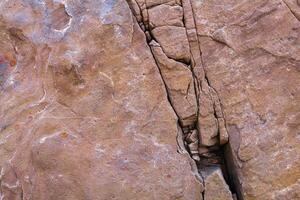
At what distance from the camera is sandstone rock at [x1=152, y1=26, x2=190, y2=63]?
3.12 m

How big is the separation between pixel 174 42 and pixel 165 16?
170 millimetres

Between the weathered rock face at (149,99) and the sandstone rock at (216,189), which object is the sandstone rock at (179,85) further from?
the sandstone rock at (216,189)

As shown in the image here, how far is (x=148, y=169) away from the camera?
2.99 meters

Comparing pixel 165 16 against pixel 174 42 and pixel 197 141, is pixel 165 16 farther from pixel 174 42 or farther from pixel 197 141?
pixel 197 141

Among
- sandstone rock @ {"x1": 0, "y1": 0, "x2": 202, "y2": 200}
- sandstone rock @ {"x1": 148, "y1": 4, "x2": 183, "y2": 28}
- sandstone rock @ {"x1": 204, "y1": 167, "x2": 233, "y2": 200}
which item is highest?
sandstone rock @ {"x1": 148, "y1": 4, "x2": 183, "y2": 28}

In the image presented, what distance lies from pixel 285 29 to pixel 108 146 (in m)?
1.26

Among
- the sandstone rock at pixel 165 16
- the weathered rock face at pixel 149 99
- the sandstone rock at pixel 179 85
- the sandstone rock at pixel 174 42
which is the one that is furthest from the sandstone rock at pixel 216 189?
the sandstone rock at pixel 165 16

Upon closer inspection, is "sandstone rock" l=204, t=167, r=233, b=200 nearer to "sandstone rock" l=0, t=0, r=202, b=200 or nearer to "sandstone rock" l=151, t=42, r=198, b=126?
"sandstone rock" l=0, t=0, r=202, b=200

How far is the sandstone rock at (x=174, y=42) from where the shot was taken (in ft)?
10.2

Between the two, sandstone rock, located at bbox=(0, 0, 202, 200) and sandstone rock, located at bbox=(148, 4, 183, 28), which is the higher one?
sandstone rock, located at bbox=(148, 4, 183, 28)

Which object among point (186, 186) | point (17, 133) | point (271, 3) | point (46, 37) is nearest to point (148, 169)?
point (186, 186)

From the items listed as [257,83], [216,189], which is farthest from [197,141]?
[257,83]

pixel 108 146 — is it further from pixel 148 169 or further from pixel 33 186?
pixel 33 186

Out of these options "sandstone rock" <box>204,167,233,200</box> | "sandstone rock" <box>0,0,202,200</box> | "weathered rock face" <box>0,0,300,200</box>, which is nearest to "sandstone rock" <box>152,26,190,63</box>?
"weathered rock face" <box>0,0,300,200</box>
